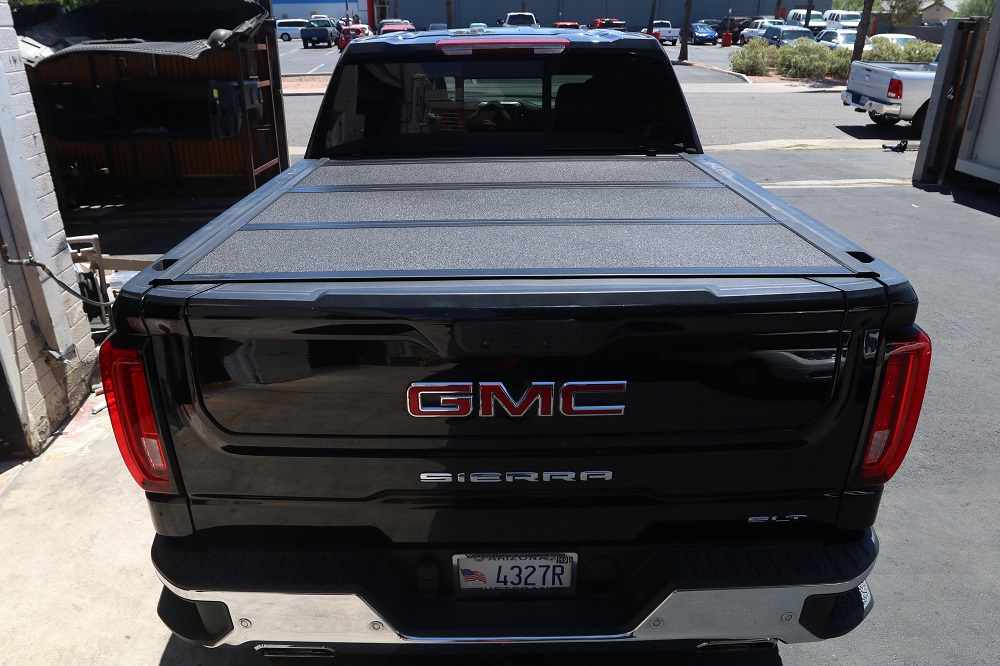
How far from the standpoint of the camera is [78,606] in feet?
10.2

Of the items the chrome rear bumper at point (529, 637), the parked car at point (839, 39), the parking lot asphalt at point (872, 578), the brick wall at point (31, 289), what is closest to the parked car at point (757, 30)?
the parked car at point (839, 39)

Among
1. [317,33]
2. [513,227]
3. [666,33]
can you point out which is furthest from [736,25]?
[513,227]

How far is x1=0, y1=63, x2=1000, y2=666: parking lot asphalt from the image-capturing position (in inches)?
113

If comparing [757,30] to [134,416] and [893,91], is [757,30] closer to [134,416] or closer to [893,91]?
[893,91]

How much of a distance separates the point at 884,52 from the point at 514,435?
98.1ft

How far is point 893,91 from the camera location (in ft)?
48.8

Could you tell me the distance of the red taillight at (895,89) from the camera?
14664mm

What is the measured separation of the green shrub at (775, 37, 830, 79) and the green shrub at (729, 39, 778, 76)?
2.90 ft

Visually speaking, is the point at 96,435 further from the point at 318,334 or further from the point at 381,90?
the point at 318,334

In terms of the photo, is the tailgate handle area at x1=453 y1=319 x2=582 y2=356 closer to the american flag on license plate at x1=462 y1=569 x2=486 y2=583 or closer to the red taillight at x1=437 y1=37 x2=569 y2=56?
the american flag on license plate at x1=462 y1=569 x2=486 y2=583

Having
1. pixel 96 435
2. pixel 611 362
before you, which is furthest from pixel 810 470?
pixel 96 435

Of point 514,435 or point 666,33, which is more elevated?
point 514,435

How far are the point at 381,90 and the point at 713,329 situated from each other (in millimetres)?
2790

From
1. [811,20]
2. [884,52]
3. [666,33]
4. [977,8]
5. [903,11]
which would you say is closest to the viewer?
[884,52]
